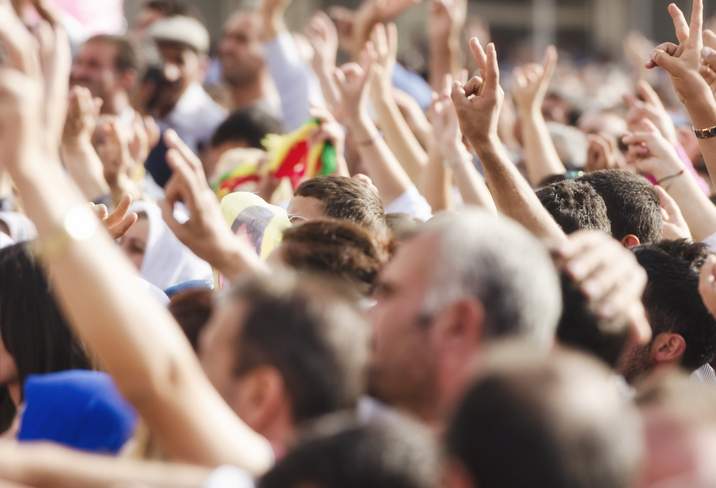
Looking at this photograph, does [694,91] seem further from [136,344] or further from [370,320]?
[136,344]

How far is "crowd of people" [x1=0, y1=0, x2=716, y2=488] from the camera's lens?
190 cm

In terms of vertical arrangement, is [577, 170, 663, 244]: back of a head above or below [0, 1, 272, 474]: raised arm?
below

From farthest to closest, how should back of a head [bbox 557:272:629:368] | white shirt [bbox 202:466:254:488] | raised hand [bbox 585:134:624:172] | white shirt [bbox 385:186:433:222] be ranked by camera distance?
raised hand [bbox 585:134:624:172]
white shirt [bbox 385:186:433:222]
back of a head [bbox 557:272:629:368]
white shirt [bbox 202:466:254:488]

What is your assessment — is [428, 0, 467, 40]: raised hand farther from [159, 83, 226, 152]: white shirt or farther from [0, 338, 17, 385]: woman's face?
[0, 338, 17, 385]: woman's face

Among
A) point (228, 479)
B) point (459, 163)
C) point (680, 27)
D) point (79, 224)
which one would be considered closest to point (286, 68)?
point (680, 27)

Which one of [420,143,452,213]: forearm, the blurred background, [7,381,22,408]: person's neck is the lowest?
the blurred background

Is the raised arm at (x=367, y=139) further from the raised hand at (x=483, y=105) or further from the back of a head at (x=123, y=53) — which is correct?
the back of a head at (x=123, y=53)

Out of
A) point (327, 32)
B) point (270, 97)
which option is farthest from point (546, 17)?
point (327, 32)

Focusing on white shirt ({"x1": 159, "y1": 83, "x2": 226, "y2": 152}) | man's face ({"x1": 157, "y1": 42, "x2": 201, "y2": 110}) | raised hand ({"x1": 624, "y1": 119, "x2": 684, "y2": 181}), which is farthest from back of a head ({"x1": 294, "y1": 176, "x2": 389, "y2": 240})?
man's face ({"x1": 157, "y1": 42, "x2": 201, "y2": 110})

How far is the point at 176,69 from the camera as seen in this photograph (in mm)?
7914

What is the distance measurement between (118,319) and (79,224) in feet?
0.53

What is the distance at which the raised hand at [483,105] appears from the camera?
3809 mm

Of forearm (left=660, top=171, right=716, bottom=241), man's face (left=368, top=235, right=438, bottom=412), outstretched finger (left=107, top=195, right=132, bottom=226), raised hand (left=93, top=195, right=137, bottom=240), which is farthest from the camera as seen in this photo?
forearm (left=660, top=171, right=716, bottom=241)

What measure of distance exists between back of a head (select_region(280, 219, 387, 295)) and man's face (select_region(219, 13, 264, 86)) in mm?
5118
